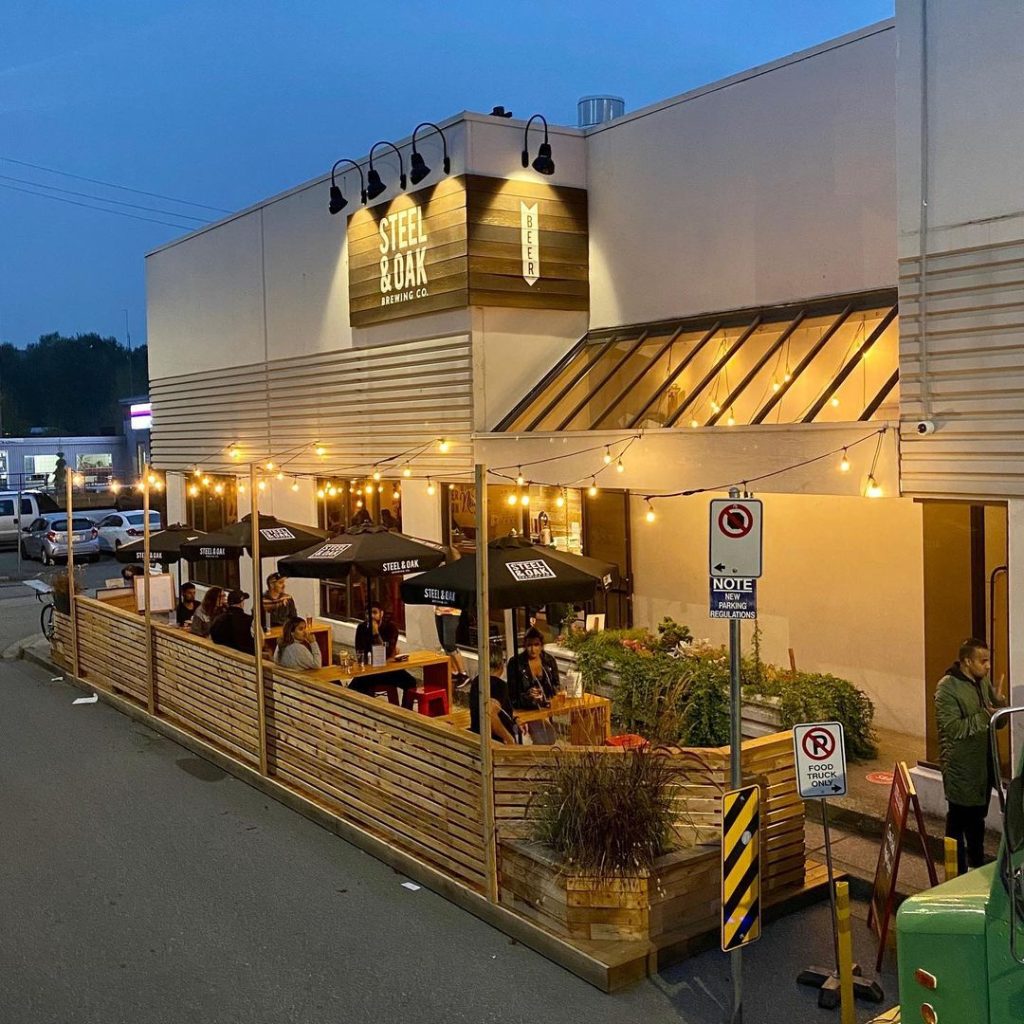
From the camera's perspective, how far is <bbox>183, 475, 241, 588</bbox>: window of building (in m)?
21.6

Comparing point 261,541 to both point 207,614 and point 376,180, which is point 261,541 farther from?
point 376,180

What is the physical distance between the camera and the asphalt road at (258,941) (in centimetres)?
654

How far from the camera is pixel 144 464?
1455 cm

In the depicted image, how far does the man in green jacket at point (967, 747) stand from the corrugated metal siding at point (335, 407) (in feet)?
27.0

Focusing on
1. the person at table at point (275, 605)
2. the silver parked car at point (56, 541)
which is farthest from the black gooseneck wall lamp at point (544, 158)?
the silver parked car at point (56, 541)

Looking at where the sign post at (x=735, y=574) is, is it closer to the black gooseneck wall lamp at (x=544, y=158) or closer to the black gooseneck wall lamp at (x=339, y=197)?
A: the black gooseneck wall lamp at (x=544, y=158)

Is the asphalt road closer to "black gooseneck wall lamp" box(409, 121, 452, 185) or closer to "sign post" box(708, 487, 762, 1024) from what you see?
"sign post" box(708, 487, 762, 1024)

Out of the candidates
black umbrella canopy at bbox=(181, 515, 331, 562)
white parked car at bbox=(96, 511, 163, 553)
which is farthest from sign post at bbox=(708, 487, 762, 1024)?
white parked car at bbox=(96, 511, 163, 553)

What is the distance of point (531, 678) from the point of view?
35.0ft

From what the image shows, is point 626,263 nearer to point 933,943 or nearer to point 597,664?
point 597,664

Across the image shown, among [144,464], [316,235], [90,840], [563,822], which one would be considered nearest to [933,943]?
[563,822]

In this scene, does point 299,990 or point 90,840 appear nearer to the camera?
point 299,990

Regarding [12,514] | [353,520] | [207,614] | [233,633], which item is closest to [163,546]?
[207,614]

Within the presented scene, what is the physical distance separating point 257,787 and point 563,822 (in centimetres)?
473
